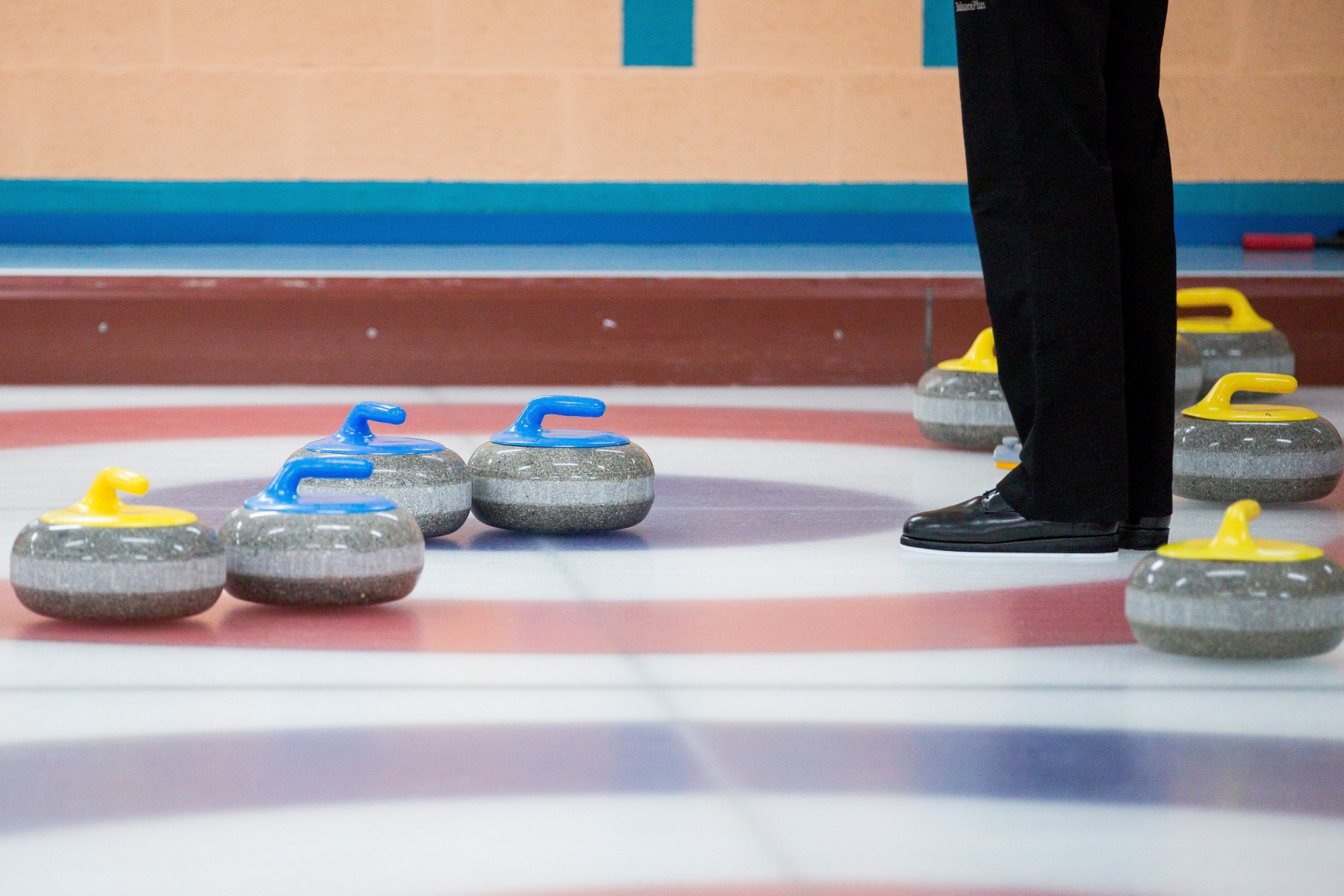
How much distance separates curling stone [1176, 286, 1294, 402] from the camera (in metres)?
3.17

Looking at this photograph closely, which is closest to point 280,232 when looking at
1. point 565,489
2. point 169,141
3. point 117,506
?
point 169,141

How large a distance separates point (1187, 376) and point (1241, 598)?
64.0 inches

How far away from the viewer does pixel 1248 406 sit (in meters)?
2.26

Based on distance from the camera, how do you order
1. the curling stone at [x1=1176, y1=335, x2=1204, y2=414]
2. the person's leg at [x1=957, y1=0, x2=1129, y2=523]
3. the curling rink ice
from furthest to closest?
the curling stone at [x1=1176, y1=335, x2=1204, y2=414]
the person's leg at [x1=957, y1=0, x2=1129, y2=523]
the curling rink ice


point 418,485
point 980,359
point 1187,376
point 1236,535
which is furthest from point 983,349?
point 1236,535

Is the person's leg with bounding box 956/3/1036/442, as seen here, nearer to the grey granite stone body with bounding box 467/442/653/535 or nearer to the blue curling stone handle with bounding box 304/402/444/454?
the grey granite stone body with bounding box 467/442/653/535

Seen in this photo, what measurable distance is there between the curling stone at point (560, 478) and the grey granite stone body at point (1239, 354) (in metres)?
1.47

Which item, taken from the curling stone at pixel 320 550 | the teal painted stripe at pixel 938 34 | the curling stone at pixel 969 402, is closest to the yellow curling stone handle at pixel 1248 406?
the curling stone at pixel 969 402

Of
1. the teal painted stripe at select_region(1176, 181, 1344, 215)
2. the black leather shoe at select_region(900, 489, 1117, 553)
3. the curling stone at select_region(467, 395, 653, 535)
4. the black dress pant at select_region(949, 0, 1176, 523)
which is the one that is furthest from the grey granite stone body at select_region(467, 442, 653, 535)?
the teal painted stripe at select_region(1176, 181, 1344, 215)

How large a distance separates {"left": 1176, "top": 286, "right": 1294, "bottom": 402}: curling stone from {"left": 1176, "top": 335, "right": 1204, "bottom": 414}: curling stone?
0.46ft

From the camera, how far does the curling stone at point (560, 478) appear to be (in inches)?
77.6

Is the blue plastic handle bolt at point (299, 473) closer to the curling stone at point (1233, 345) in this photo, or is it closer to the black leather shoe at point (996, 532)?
the black leather shoe at point (996, 532)

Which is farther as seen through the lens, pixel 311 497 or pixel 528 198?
pixel 528 198

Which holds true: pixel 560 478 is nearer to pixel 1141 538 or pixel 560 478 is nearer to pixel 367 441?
pixel 367 441
